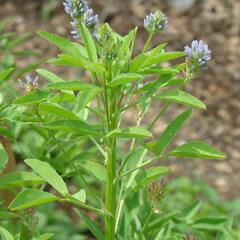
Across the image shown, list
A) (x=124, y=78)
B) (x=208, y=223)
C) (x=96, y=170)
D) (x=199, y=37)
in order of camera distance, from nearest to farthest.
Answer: (x=124, y=78)
(x=96, y=170)
(x=208, y=223)
(x=199, y=37)

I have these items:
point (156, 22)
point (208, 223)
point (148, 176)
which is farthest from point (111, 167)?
point (208, 223)

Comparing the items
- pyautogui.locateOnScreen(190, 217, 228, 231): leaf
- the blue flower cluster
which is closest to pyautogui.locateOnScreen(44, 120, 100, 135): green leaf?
the blue flower cluster

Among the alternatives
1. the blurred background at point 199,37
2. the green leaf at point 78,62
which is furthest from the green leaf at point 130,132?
the blurred background at point 199,37

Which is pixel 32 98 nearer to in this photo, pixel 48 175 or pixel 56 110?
pixel 56 110

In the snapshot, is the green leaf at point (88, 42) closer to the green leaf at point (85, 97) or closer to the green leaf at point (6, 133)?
the green leaf at point (85, 97)

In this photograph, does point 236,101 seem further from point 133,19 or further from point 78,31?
point 78,31

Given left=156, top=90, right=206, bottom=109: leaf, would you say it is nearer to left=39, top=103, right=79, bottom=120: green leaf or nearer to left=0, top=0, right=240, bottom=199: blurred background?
left=39, top=103, right=79, bottom=120: green leaf
